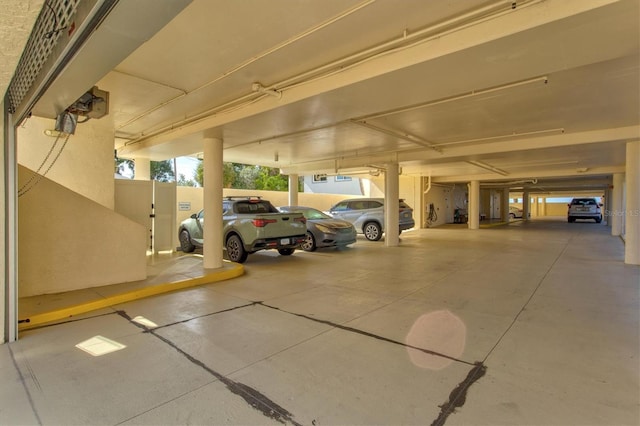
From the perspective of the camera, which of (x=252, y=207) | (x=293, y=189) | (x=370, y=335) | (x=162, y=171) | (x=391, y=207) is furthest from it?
(x=162, y=171)

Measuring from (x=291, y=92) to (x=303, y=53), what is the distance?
0.98 m

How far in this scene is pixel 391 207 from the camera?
11.9 meters

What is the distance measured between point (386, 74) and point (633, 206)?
7.91 meters

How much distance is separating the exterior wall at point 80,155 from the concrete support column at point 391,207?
8329mm

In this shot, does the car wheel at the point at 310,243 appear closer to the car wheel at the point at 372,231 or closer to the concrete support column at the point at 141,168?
the car wheel at the point at 372,231

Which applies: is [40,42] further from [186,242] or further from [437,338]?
[186,242]

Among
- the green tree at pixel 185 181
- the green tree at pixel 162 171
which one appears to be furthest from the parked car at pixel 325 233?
the green tree at pixel 185 181

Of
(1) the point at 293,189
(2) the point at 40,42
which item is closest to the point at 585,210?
(1) the point at 293,189

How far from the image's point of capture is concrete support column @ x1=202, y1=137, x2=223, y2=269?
280 inches

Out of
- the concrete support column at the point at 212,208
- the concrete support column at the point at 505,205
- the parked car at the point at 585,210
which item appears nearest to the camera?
the concrete support column at the point at 212,208

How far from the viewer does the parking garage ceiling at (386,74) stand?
3205mm

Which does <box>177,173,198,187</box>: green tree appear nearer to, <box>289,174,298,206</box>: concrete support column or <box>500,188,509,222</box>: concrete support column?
<box>289,174,298,206</box>: concrete support column

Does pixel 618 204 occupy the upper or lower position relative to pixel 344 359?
upper

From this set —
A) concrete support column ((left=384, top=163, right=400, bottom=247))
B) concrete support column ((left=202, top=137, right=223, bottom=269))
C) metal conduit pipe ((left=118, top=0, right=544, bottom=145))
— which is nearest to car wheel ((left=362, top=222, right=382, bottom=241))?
concrete support column ((left=384, top=163, right=400, bottom=247))
